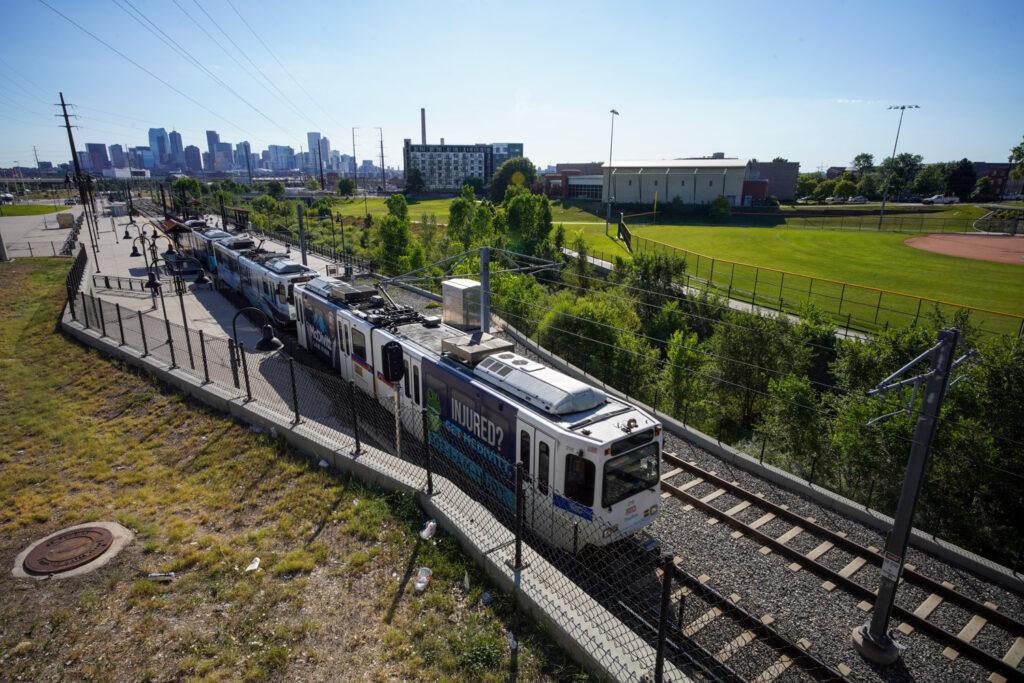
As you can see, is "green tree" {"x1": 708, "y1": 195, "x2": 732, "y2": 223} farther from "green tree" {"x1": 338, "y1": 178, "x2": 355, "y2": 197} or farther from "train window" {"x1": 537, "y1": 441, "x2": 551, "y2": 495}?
"green tree" {"x1": 338, "y1": 178, "x2": 355, "y2": 197}

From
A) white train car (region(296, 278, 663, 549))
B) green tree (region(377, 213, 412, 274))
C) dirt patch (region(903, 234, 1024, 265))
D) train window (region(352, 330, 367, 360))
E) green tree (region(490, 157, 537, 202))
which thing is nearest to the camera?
white train car (region(296, 278, 663, 549))

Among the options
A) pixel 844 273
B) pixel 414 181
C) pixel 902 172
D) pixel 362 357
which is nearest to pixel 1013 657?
pixel 362 357

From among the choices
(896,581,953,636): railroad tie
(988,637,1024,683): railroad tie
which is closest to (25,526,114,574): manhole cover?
(896,581,953,636): railroad tie

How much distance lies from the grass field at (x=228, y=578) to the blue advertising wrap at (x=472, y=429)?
256cm

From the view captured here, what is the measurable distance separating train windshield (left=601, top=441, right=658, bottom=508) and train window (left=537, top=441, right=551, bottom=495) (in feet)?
3.63

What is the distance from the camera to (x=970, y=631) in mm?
8672

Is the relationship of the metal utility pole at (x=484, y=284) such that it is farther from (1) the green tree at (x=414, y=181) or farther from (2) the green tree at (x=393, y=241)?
(1) the green tree at (x=414, y=181)

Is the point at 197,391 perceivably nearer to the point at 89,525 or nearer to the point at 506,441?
the point at 89,525

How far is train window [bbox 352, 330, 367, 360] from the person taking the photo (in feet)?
53.1

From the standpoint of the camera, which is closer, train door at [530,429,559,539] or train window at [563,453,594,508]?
train window at [563,453,594,508]

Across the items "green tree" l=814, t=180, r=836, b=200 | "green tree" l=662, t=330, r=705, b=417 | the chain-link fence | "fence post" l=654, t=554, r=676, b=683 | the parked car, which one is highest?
"green tree" l=814, t=180, r=836, b=200

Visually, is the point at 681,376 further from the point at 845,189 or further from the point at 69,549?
the point at 845,189

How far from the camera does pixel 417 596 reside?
6.84 metres

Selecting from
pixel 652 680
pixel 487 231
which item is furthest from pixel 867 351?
pixel 487 231
